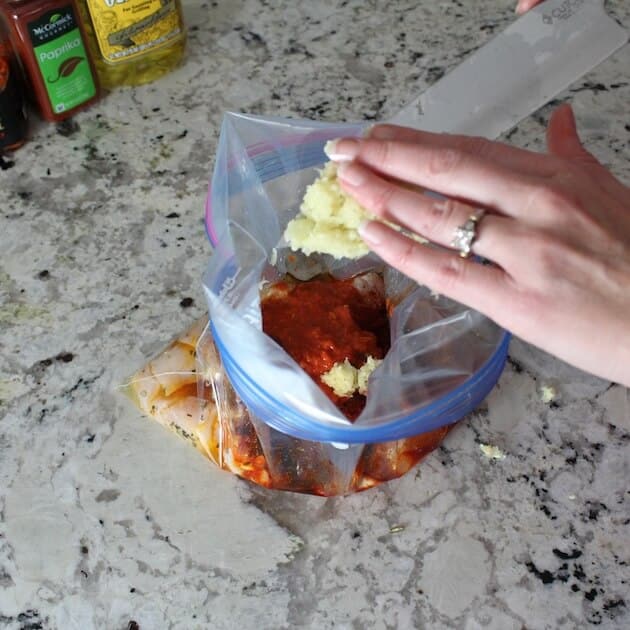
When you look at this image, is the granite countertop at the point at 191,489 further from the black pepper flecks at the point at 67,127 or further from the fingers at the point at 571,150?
the fingers at the point at 571,150

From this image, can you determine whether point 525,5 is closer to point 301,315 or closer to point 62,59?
point 301,315

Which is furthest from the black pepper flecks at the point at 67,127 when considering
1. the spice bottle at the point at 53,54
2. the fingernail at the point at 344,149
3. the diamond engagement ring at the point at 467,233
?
the diamond engagement ring at the point at 467,233

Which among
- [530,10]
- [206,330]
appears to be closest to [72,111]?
[206,330]

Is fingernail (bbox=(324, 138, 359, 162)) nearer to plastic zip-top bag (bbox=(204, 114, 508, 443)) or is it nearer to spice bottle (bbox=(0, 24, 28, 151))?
plastic zip-top bag (bbox=(204, 114, 508, 443))

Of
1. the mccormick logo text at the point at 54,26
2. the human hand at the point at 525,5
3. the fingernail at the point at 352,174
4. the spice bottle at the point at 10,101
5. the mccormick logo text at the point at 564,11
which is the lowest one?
the spice bottle at the point at 10,101

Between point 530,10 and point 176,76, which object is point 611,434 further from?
point 176,76

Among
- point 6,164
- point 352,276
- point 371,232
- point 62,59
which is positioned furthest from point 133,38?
point 371,232
